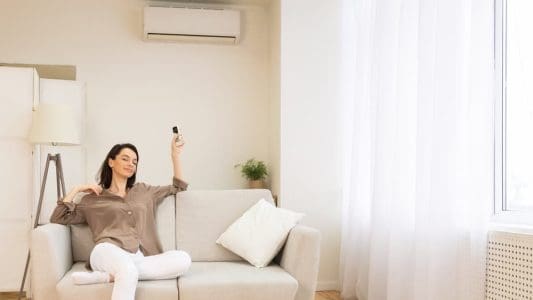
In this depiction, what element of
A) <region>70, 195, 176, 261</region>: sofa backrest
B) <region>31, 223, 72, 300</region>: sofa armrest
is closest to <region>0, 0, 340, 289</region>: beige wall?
<region>70, 195, 176, 261</region>: sofa backrest

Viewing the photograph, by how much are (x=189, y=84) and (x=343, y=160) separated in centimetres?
174

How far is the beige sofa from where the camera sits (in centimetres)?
297

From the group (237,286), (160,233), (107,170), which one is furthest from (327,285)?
(107,170)

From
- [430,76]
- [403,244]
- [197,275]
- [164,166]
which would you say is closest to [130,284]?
[197,275]

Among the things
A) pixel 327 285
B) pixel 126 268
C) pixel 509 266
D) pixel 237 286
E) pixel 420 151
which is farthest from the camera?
pixel 327 285

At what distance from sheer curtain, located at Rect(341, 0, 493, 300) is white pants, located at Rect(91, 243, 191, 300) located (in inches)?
51.0

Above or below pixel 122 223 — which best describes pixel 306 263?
below

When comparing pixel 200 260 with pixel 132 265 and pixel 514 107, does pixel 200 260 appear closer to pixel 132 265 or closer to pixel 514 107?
pixel 132 265

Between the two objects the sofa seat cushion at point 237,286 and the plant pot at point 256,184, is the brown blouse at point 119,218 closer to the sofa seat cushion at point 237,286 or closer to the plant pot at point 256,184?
the sofa seat cushion at point 237,286

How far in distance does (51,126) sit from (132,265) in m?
1.97

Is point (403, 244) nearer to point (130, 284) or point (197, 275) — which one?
point (197, 275)

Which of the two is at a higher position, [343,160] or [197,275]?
[343,160]

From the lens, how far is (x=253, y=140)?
5.77 m

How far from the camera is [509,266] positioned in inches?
106
